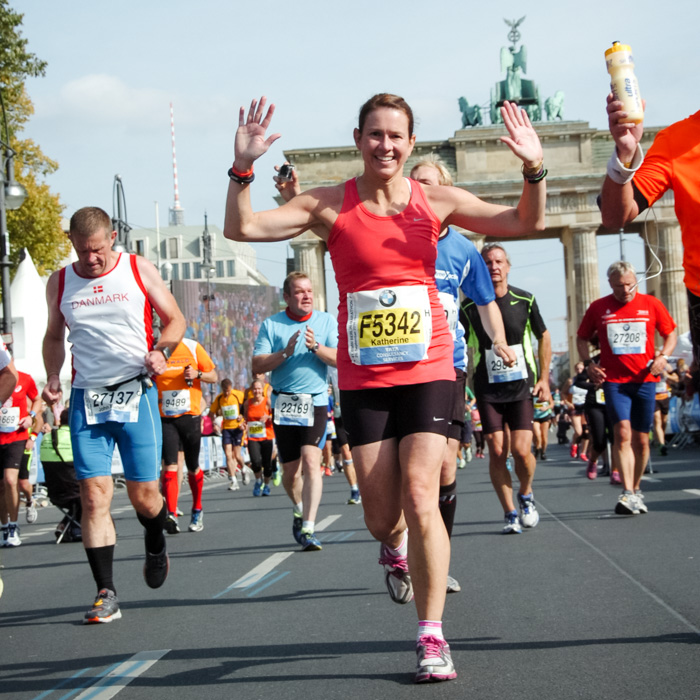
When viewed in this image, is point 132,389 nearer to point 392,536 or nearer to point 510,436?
point 392,536

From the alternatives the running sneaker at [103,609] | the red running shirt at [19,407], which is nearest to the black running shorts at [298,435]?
the running sneaker at [103,609]

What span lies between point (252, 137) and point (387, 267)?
75 cm

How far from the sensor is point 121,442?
269 inches

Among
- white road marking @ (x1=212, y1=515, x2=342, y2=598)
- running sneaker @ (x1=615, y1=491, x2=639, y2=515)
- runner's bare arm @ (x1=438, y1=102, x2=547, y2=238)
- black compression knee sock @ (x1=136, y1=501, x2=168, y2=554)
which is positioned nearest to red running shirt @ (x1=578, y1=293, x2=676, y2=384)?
running sneaker @ (x1=615, y1=491, x2=639, y2=515)

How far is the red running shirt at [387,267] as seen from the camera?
4.98 metres

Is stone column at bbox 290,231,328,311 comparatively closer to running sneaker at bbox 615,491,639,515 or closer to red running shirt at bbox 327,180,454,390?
running sneaker at bbox 615,491,639,515

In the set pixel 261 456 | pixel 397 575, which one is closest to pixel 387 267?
pixel 397 575

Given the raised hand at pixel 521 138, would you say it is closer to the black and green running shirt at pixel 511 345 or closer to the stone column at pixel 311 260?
the black and green running shirt at pixel 511 345

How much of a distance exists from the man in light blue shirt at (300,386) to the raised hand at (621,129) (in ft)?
18.4

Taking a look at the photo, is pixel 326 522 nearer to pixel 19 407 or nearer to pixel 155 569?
pixel 19 407

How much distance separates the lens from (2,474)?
12820mm

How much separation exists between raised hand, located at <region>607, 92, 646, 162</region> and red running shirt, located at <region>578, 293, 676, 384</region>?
6772mm

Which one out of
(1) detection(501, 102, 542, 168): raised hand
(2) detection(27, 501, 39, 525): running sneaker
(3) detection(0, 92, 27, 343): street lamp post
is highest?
(3) detection(0, 92, 27, 343): street lamp post

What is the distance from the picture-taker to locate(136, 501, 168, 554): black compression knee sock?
702 centimetres
